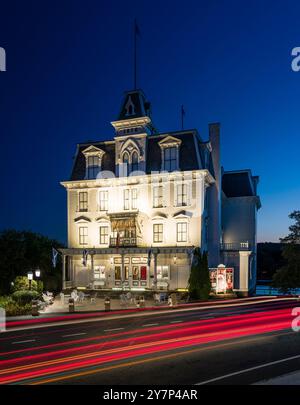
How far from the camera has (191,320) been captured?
17969mm

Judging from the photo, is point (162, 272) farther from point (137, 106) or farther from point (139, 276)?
point (137, 106)

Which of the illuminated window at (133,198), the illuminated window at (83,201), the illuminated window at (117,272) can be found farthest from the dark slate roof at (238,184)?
the illuminated window at (83,201)

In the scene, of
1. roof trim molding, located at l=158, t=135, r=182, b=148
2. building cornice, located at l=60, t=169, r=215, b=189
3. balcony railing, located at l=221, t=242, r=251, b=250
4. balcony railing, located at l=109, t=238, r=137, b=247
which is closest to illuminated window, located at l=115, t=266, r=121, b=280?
balcony railing, located at l=109, t=238, r=137, b=247

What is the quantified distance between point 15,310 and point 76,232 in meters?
14.4

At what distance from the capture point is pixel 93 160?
116 feet

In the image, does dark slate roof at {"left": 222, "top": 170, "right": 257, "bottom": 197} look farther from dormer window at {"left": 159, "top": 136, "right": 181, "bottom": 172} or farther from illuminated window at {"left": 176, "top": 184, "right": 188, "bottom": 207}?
dormer window at {"left": 159, "top": 136, "right": 181, "bottom": 172}

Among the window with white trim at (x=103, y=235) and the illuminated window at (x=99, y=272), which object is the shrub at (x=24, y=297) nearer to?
the illuminated window at (x=99, y=272)

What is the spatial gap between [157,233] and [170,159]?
726 centimetres

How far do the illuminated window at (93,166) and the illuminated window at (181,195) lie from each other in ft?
29.7

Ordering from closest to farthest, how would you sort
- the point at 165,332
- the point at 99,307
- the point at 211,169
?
1. the point at 165,332
2. the point at 99,307
3. the point at 211,169

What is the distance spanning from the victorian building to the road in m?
13.3

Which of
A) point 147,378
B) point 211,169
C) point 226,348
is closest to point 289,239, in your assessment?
point 211,169

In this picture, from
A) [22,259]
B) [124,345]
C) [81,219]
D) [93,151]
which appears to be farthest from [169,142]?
[124,345]

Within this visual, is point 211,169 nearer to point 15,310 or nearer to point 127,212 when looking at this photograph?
point 127,212
